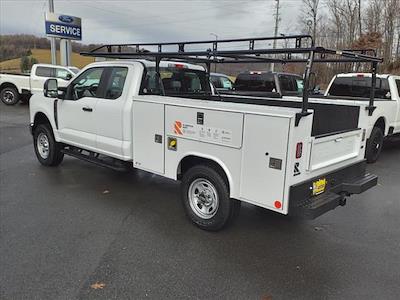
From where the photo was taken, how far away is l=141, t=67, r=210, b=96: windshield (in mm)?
5410

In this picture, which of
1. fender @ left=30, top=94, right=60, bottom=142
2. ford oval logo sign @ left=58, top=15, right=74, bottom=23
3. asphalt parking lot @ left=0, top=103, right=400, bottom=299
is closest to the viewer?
asphalt parking lot @ left=0, top=103, right=400, bottom=299

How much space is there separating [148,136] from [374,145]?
5.73 meters

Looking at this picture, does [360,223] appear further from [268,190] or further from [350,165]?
[268,190]

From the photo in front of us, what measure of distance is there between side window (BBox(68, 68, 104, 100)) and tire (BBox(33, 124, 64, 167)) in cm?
111

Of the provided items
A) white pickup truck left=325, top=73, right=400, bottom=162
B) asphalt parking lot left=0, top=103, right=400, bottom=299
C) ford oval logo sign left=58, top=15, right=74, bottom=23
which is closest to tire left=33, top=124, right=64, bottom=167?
asphalt parking lot left=0, top=103, right=400, bottom=299

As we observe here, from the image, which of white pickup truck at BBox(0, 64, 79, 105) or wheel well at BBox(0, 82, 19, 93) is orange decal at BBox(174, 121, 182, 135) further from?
wheel well at BBox(0, 82, 19, 93)

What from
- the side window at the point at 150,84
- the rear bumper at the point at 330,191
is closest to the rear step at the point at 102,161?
the side window at the point at 150,84

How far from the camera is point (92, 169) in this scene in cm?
731

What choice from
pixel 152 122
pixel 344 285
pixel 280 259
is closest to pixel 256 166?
pixel 280 259

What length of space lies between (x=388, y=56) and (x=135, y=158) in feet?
94.0

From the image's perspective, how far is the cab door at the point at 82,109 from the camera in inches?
231

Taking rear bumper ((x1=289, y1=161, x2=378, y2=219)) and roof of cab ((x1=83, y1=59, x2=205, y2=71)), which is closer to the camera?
rear bumper ((x1=289, y1=161, x2=378, y2=219))

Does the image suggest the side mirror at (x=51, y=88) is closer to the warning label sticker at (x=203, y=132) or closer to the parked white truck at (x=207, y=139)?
the parked white truck at (x=207, y=139)

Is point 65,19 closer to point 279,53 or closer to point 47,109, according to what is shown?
point 47,109
